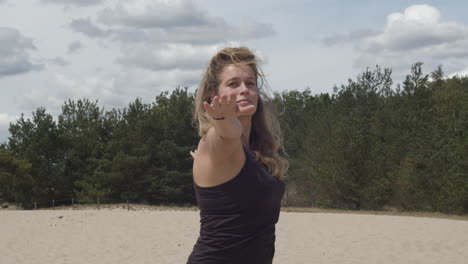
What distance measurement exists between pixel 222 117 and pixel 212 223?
461mm

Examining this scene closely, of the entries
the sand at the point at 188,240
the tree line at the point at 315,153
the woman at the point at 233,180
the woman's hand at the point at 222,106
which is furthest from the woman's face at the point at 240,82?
the tree line at the point at 315,153

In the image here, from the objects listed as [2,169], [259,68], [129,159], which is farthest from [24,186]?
[259,68]

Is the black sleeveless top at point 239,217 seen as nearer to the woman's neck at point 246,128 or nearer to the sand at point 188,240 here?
the woman's neck at point 246,128

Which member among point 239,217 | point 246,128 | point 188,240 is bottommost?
point 188,240

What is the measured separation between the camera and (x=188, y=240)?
45.3ft

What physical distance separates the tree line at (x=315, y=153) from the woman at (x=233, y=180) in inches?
935

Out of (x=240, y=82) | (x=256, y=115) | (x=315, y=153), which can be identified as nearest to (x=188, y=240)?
(x=256, y=115)

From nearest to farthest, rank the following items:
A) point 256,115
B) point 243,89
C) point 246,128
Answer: point 243,89 → point 246,128 → point 256,115

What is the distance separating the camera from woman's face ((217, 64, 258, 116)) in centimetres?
185

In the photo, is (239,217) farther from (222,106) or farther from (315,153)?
(315,153)

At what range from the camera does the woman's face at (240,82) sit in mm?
1851

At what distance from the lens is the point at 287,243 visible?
13.3 meters

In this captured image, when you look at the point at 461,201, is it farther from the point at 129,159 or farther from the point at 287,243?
the point at 129,159

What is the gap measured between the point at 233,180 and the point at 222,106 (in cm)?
34
